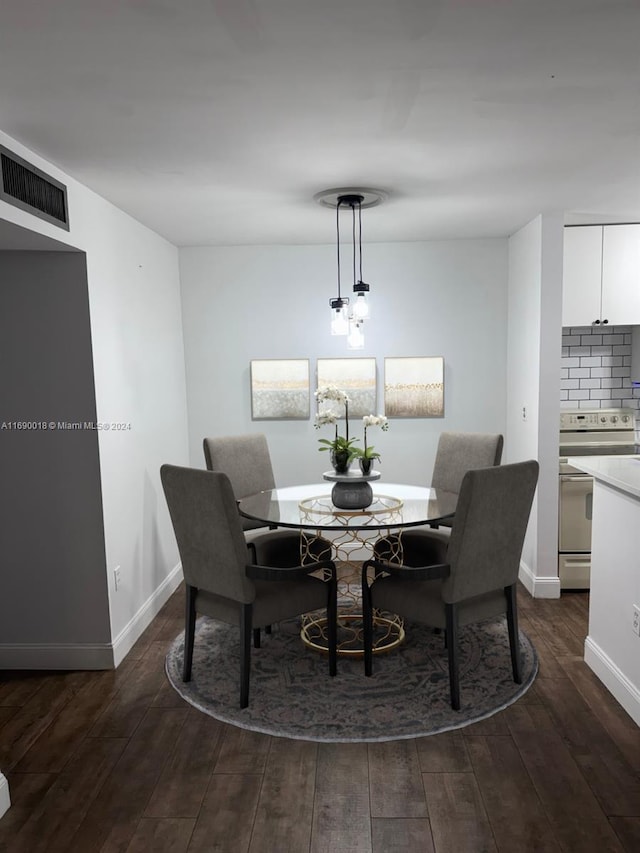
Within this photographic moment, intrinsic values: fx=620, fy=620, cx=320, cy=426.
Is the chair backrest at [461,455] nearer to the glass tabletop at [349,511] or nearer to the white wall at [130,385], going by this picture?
the glass tabletop at [349,511]

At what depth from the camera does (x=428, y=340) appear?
4.51 m

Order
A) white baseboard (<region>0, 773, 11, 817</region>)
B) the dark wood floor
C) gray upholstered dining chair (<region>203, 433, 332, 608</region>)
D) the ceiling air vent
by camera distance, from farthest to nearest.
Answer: gray upholstered dining chair (<region>203, 433, 332, 608</region>), the ceiling air vent, white baseboard (<region>0, 773, 11, 817</region>), the dark wood floor

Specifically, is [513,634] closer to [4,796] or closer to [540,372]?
[540,372]

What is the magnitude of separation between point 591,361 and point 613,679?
2.32m

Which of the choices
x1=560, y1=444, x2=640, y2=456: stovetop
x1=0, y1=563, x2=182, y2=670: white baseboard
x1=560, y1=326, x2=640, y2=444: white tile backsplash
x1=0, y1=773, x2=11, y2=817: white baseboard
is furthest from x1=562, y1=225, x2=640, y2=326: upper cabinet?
x1=0, y1=773, x2=11, y2=817: white baseboard

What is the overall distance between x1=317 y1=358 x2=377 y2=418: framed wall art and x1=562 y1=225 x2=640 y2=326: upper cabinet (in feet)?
4.51

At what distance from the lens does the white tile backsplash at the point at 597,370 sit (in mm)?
4340

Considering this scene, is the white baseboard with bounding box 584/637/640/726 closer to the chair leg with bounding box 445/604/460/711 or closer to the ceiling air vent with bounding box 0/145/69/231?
the chair leg with bounding box 445/604/460/711

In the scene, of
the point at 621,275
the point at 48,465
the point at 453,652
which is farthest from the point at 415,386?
the point at 48,465

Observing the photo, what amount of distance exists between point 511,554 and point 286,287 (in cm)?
258

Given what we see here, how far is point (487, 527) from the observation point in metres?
2.65

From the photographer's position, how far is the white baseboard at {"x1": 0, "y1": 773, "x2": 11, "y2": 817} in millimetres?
2084

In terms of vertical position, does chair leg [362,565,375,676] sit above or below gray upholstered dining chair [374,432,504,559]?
below

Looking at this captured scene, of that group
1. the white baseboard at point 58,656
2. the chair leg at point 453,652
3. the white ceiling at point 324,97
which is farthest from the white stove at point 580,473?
the white baseboard at point 58,656
